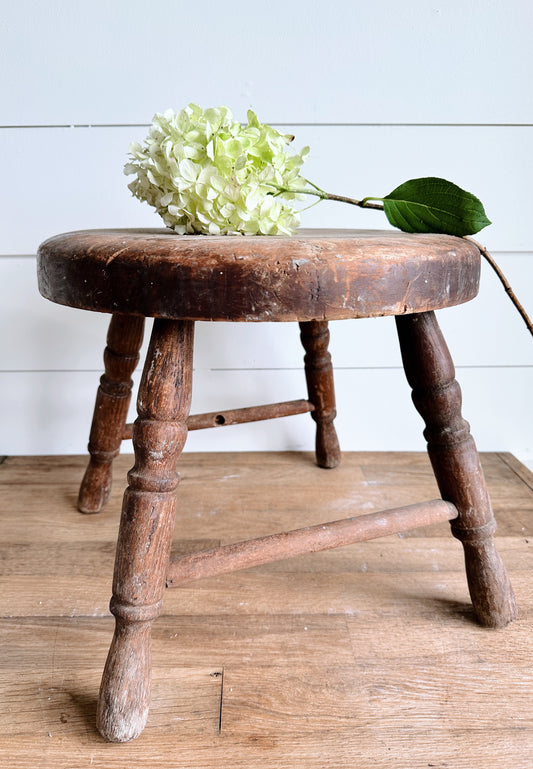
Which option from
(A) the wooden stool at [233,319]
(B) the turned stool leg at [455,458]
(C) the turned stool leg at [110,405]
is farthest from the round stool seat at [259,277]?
(C) the turned stool leg at [110,405]

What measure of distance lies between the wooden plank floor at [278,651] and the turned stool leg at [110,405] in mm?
40

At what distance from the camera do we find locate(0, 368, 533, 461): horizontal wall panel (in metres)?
1.15

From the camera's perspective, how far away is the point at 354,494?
0.99m

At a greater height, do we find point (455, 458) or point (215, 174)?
point (215, 174)

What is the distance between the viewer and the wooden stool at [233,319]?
1.52 feet

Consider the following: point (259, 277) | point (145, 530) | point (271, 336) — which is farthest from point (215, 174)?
point (271, 336)

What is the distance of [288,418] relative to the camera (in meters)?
1.18

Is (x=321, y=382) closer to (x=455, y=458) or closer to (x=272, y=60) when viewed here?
(x=455, y=458)

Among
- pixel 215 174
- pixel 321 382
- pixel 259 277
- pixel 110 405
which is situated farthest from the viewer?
pixel 321 382

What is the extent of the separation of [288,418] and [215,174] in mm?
653

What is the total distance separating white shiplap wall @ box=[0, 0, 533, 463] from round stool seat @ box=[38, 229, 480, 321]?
59 cm

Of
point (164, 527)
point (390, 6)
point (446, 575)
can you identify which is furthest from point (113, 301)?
point (390, 6)

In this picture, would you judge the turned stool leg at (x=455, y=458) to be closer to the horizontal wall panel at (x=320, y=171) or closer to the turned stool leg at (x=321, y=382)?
the turned stool leg at (x=321, y=382)

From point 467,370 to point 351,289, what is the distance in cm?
75
